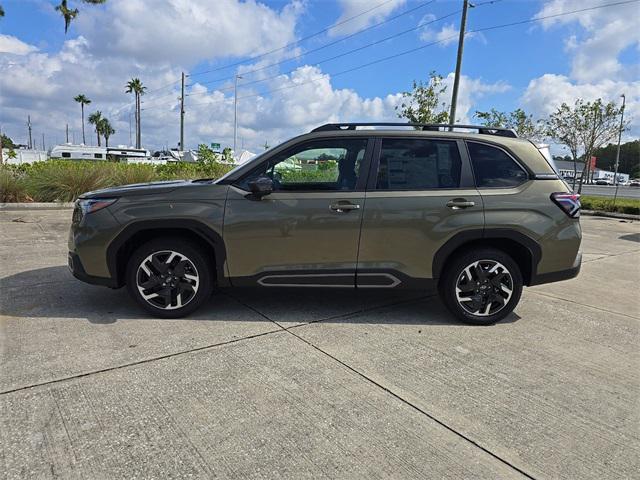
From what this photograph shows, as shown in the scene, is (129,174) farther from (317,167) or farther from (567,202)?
(567,202)

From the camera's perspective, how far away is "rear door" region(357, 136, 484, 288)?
4.19 m

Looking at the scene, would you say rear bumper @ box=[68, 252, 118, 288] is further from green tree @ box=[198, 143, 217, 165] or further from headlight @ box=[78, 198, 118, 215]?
green tree @ box=[198, 143, 217, 165]

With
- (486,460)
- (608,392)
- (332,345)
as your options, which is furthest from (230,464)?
(608,392)

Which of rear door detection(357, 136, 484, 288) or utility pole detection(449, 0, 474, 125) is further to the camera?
utility pole detection(449, 0, 474, 125)

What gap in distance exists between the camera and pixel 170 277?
4.21 meters

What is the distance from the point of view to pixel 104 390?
297 cm

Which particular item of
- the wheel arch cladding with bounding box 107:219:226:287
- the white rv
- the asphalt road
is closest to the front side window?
the wheel arch cladding with bounding box 107:219:226:287

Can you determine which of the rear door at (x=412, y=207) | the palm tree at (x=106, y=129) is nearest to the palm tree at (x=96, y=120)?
the palm tree at (x=106, y=129)

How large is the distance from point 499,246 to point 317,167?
6.24 ft

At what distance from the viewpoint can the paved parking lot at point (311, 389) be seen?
2389mm

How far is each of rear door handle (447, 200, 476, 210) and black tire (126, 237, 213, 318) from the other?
7.50ft

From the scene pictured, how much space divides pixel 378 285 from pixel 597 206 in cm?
1618

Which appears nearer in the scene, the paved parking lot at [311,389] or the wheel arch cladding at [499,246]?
the paved parking lot at [311,389]

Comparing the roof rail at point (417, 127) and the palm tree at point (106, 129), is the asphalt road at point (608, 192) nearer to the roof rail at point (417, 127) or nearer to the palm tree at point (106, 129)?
the roof rail at point (417, 127)
